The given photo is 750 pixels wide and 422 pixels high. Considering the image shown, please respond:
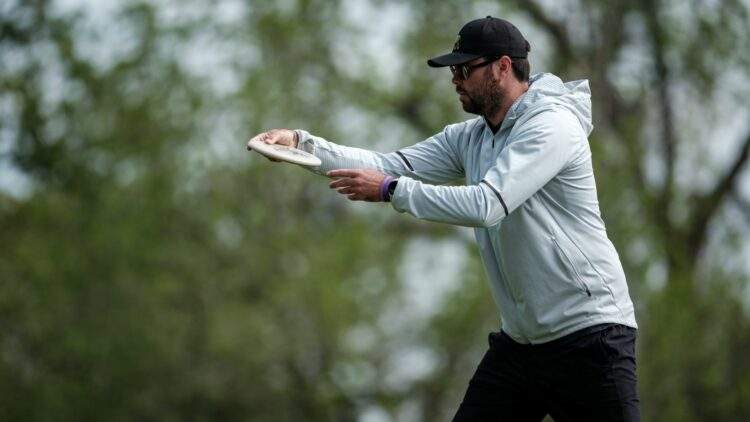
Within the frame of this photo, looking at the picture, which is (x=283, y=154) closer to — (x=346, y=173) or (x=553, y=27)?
(x=346, y=173)

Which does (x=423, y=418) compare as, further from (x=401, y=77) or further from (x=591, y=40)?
Answer: (x=591, y=40)

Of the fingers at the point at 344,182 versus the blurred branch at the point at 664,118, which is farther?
the blurred branch at the point at 664,118

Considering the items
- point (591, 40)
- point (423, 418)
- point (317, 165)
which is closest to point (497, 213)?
point (317, 165)

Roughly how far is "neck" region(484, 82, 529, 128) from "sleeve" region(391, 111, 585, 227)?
0.27m

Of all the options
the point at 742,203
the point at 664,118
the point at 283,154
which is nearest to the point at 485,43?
the point at 283,154

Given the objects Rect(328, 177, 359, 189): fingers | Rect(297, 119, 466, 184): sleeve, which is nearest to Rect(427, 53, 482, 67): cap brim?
Rect(297, 119, 466, 184): sleeve

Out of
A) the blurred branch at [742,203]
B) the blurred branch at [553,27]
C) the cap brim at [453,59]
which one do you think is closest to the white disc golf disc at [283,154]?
the cap brim at [453,59]

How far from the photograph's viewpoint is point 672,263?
21.0 meters

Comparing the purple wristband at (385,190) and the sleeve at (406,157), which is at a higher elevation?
the sleeve at (406,157)

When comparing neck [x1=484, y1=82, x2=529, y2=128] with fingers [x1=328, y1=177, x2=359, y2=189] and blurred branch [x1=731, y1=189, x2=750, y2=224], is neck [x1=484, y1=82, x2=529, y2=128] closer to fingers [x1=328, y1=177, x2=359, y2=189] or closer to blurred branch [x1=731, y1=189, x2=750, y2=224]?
fingers [x1=328, y1=177, x2=359, y2=189]

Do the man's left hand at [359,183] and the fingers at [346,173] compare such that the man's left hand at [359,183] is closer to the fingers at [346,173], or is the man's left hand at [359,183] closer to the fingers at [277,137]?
the fingers at [346,173]

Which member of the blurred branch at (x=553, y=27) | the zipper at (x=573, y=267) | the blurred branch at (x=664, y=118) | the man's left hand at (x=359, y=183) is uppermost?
the blurred branch at (x=553, y=27)

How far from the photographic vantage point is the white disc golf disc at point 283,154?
18.9 ft

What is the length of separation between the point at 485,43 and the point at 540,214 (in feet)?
2.26
